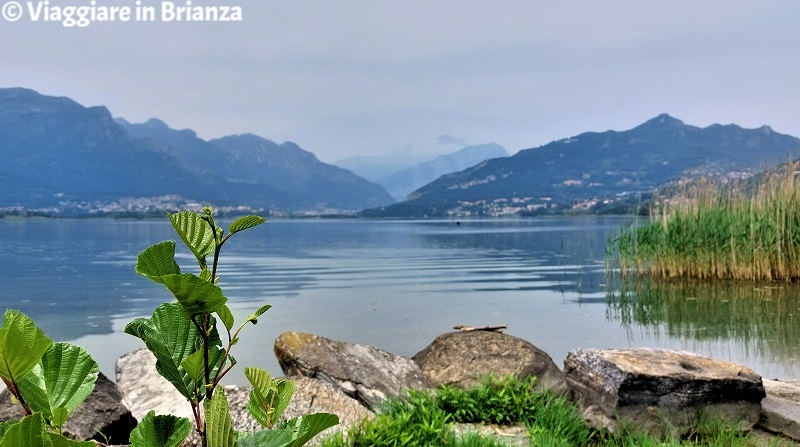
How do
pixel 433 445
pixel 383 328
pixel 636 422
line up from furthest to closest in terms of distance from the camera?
pixel 383 328 → pixel 636 422 → pixel 433 445

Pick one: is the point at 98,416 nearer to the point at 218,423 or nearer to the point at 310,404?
the point at 310,404

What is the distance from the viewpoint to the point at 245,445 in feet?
4.62

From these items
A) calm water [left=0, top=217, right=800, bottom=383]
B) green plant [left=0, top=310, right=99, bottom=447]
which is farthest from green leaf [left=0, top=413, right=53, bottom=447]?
calm water [left=0, top=217, right=800, bottom=383]

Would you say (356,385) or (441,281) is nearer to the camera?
(356,385)

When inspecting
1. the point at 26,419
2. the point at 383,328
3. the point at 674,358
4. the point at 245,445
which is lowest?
the point at 383,328

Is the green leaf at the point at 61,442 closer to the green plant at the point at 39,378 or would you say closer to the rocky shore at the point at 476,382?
the green plant at the point at 39,378

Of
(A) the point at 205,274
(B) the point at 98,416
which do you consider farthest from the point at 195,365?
(B) the point at 98,416

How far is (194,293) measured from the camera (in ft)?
4.11

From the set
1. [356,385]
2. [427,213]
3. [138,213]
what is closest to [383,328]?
[356,385]

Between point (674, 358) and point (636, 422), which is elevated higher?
point (674, 358)

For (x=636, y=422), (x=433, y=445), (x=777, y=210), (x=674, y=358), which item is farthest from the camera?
(x=777, y=210)

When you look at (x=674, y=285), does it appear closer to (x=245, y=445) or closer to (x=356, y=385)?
(x=356, y=385)

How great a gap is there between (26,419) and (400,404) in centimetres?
417

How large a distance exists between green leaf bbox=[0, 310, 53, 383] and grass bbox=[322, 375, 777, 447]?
131 inches
